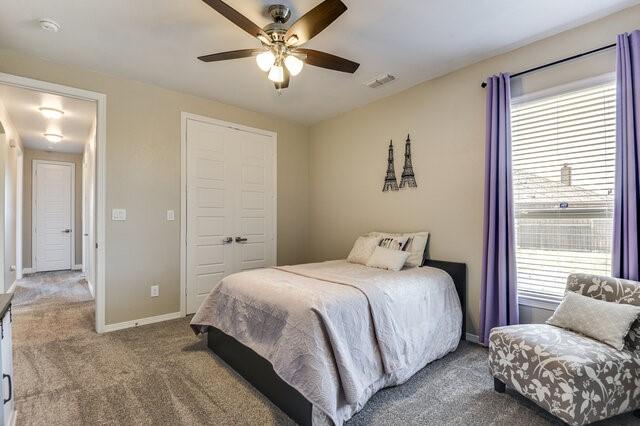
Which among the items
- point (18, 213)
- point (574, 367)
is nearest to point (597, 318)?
point (574, 367)

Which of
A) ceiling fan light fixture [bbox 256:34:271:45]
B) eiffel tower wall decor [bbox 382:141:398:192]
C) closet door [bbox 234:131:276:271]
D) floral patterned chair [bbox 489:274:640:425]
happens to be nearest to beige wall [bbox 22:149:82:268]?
closet door [bbox 234:131:276:271]

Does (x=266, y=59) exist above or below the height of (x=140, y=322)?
above

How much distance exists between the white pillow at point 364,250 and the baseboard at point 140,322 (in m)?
2.11

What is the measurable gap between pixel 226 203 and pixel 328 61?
2365 millimetres

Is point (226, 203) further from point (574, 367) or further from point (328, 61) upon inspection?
point (574, 367)

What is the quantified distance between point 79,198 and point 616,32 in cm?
895


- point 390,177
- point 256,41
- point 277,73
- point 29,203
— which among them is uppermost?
point 256,41

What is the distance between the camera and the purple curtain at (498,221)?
263 cm

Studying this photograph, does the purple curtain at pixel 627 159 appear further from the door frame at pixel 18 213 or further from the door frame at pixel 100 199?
the door frame at pixel 18 213

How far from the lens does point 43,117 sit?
4.50 metres

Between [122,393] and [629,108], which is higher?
[629,108]

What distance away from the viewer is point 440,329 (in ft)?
8.59

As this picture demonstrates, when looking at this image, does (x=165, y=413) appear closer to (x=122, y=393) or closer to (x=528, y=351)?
(x=122, y=393)

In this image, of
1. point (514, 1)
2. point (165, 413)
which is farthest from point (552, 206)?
point (165, 413)
